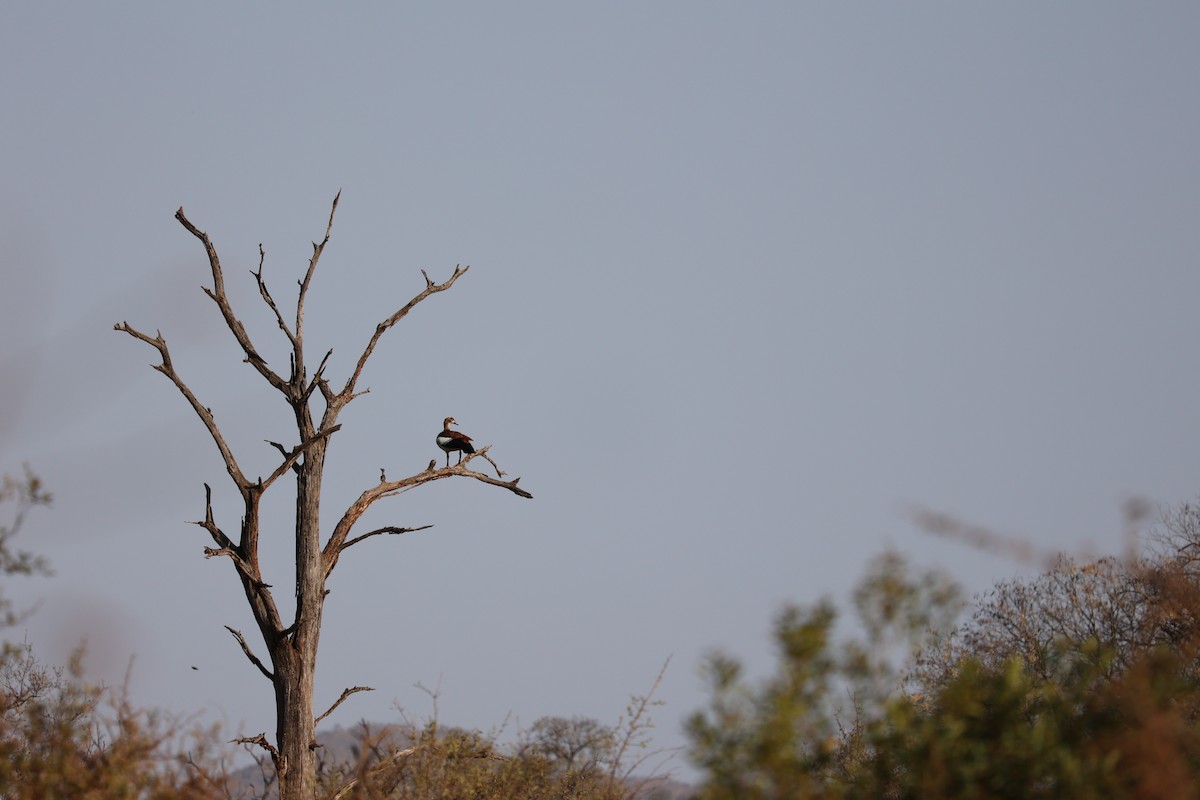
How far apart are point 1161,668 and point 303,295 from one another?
10.9 meters

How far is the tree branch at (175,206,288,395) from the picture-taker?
44.3 ft

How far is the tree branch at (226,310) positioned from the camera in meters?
13.5

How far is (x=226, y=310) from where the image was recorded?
13805mm

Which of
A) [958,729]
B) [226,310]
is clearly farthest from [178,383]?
[958,729]

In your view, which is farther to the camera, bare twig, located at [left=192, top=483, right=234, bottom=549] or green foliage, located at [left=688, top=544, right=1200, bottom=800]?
bare twig, located at [left=192, top=483, right=234, bottom=549]

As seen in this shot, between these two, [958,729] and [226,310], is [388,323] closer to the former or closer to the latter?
[226,310]

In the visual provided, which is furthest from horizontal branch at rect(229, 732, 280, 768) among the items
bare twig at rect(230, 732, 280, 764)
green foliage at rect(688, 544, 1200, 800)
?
green foliage at rect(688, 544, 1200, 800)

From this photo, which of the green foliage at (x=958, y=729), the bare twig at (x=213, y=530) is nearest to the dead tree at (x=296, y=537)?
the bare twig at (x=213, y=530)

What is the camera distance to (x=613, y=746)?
859cm

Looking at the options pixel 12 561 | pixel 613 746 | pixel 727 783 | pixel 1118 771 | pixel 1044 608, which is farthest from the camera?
pixel 1044 608

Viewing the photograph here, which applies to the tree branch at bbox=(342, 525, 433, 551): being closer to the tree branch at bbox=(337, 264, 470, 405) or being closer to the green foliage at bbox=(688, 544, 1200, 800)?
the tree branch at bbox=(337, 264, 470, 405)

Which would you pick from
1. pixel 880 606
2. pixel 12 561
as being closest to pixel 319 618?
pixel 880 606

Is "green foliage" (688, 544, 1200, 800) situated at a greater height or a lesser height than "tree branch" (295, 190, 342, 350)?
lesser

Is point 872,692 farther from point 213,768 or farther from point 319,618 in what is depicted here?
point 319,618
